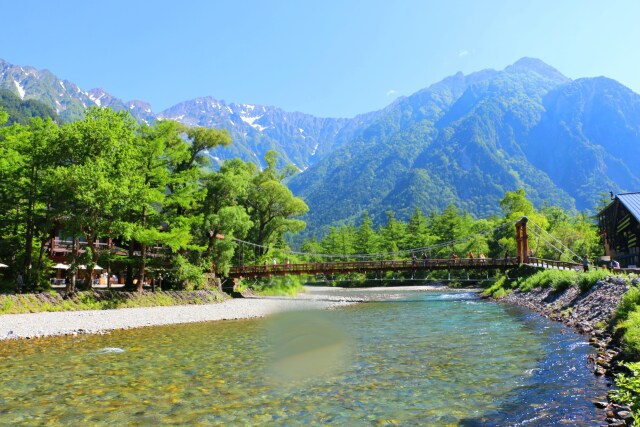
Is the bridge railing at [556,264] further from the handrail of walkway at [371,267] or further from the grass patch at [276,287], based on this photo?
the grass patch at [276,287]

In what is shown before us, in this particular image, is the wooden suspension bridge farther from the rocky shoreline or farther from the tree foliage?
the rocky shoreline

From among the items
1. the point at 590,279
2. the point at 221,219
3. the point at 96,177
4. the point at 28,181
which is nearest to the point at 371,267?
the point at 221,219

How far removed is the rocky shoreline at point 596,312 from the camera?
752cm

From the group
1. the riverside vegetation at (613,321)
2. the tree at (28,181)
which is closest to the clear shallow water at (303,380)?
the riverside vegetation at (613,321)

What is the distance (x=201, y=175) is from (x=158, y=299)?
13.6m

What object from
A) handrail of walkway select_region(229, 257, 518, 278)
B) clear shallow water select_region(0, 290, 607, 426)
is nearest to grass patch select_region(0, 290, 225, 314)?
clear shallow water select_region(0, 290, 607, 426)

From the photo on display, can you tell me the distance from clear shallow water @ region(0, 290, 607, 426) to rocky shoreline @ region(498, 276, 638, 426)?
15.7 inches

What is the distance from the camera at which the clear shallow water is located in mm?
7555

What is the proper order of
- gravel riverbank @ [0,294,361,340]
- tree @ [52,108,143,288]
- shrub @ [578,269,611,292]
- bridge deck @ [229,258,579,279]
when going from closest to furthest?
gravel riverbank @ [0,294,361,340] → shrub @ [578,269,611,292] → tree @ [52,108,143,288] → bridge deck @ [229,258,579,279]

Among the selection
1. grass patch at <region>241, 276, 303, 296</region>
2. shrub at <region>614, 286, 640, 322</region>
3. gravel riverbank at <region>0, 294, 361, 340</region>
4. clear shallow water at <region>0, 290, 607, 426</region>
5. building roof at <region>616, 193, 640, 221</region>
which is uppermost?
building roof at <region>616, 193, 640, 221</region>

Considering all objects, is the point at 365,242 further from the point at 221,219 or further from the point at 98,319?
the point at 98,319

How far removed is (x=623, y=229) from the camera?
38281 millimetres

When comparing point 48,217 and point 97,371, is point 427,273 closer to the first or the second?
point 48,217

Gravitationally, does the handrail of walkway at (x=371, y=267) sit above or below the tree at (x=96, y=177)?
below
